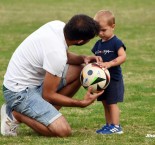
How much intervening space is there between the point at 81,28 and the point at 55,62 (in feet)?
1.63

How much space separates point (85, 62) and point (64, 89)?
1.51 feet

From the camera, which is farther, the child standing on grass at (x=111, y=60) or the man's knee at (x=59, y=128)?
the child standing on grass at (x=111, y=60)

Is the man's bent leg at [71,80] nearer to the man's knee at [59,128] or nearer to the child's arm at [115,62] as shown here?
the child's arm at [115,62]

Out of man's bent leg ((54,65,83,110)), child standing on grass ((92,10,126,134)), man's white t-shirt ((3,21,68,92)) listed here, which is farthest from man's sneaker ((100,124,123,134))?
man's white t-shirt ((3,21,68,92))

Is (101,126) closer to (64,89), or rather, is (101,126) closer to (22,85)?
(64,89)

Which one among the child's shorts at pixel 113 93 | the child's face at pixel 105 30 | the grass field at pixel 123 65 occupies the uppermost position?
the child's face at pixel 105 30

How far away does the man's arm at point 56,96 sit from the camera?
24.6 ft

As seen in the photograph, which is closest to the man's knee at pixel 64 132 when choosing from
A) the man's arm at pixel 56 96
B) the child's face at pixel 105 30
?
the man's arm at pixel 56 96

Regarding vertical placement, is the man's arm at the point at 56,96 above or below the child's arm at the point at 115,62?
below

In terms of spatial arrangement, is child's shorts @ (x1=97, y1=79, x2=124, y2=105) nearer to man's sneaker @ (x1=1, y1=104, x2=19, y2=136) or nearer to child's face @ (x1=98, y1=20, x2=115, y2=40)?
child's face @ (x1=98, y1=20, x2=115, y2=40)

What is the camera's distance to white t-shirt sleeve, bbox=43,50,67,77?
7.41 meters

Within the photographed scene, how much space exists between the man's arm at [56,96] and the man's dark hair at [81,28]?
0.54 m

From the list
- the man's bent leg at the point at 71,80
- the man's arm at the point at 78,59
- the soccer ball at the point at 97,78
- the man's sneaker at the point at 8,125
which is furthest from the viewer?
the man's bent leg at the point at 71,80

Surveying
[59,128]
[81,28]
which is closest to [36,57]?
[81,28]
